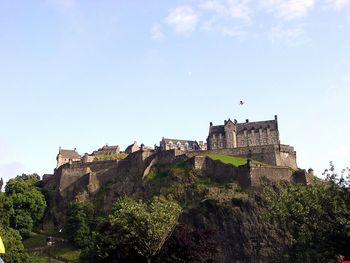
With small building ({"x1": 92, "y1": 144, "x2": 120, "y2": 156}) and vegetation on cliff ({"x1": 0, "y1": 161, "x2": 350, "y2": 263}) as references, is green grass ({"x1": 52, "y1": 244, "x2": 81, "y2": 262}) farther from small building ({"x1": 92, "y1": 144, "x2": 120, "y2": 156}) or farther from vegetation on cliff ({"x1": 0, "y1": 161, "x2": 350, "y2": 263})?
small building ({"x1": 92, "y1": 144, "x2": 120, "y2": 156})

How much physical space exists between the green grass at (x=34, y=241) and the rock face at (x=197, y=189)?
5054 mm

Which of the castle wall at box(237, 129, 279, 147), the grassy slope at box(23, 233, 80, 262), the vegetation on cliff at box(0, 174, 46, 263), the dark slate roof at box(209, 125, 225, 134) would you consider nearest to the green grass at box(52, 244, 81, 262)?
the grassy slope at box(23, 233, 80, 262)

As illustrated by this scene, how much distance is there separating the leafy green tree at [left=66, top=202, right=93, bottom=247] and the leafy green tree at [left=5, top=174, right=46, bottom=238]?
33.4ft

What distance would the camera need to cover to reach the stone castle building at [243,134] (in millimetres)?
106875

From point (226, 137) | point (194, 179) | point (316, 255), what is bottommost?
point (316, 255)

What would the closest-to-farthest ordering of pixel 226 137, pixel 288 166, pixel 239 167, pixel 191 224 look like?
pixel 191 224
pixel 239 167
pixel 288 166
pixel 226 137

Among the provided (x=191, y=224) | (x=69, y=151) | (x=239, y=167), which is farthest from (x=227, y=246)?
(x=69, y=151)

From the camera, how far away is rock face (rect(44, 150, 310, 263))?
69.1 meters

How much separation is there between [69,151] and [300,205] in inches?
4085

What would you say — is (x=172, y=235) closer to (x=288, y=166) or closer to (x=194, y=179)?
(x=194, y=179)

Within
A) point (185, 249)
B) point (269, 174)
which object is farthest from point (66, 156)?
point (185, 249)

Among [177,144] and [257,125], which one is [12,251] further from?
[177,144]

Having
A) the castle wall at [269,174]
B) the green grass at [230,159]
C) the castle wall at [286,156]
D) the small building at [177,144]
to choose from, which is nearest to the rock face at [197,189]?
the castle wall at [269,174]

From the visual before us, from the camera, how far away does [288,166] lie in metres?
87.6
